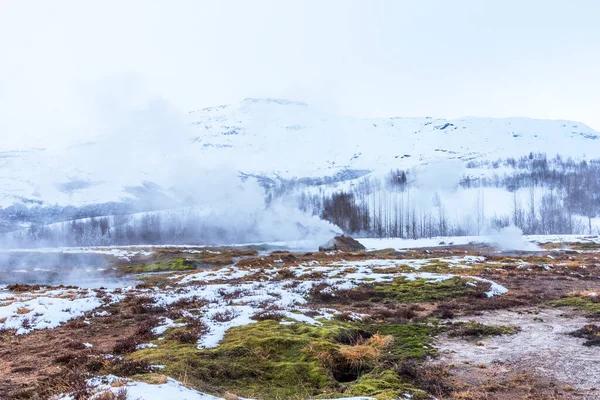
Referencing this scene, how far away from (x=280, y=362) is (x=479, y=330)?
884 cm

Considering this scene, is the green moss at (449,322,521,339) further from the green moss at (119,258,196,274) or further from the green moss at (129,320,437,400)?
the green moss at (119,258,196,274)

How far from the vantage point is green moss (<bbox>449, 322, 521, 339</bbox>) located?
1512 centimetres

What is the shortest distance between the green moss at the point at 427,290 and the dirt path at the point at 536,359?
7.38 metres

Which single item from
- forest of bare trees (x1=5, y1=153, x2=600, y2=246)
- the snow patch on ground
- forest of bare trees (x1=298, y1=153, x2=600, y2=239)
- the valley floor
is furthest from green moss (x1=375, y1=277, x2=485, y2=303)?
forest of bare trees (x1=5, y1=153, x2=600, y2=246)

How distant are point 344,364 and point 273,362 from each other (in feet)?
6.36

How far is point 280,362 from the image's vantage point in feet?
35.5

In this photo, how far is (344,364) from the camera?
432 inches

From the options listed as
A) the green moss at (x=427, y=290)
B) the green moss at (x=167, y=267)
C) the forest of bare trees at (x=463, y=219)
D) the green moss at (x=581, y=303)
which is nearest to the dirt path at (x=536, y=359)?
the green moss at (x=581, y=303)

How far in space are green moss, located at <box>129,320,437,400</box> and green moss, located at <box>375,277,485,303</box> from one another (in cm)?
1068

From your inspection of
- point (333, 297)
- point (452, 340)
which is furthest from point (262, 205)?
point (452, 340)

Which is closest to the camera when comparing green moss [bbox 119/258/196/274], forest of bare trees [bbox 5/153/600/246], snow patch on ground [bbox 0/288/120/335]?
snow patch on ground [bbox 0/288/120/335]

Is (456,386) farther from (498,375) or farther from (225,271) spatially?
(225,271)

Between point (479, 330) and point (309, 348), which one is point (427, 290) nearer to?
point (479, 330)

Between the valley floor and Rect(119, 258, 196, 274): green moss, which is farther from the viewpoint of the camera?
Rect(119, 258, 196, 274): green moss
